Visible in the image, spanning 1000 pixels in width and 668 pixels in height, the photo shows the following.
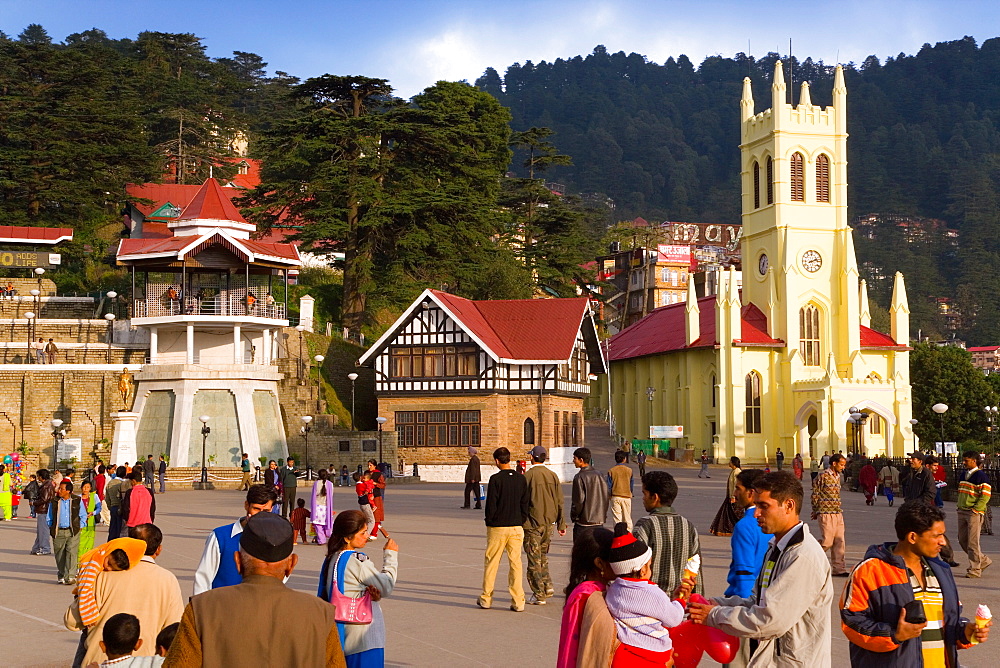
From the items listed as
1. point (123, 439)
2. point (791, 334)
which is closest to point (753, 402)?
point (791, 334)

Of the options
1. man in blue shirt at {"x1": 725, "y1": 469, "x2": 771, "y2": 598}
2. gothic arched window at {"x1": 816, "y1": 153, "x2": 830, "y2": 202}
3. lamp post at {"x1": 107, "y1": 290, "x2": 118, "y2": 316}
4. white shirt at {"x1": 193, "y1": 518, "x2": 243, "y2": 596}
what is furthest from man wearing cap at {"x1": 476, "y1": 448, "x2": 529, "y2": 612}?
gothic arched window at {"x1": 816, "y1": 153, "x2": 830, "y2": 202}

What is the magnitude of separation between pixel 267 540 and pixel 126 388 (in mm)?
44781

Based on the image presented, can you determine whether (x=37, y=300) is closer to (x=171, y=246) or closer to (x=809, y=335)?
(x=171, y=246)

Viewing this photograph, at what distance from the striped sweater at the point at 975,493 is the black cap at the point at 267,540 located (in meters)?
13.6

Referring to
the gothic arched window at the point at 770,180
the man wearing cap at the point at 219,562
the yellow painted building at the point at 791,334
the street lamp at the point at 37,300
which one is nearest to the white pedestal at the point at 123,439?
the street lamp at the point at 37,300

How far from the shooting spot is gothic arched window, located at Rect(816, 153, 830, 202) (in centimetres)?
6962

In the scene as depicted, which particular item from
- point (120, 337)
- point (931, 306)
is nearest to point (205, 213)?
point (120, 337)

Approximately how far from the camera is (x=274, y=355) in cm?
5262

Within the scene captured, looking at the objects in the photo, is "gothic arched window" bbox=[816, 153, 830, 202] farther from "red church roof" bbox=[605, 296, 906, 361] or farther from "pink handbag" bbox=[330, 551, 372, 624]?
"pink handbag" bbox=[330, 551, 372, 624]

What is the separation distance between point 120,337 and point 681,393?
32.9 meters

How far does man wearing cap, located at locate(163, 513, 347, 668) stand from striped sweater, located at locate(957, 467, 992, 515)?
13.6 m

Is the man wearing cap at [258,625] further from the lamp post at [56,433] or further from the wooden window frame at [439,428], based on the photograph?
the wooden window frame at [439,428]

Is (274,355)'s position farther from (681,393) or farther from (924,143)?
(924,143)

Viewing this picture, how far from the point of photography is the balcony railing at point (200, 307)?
1966 inches
